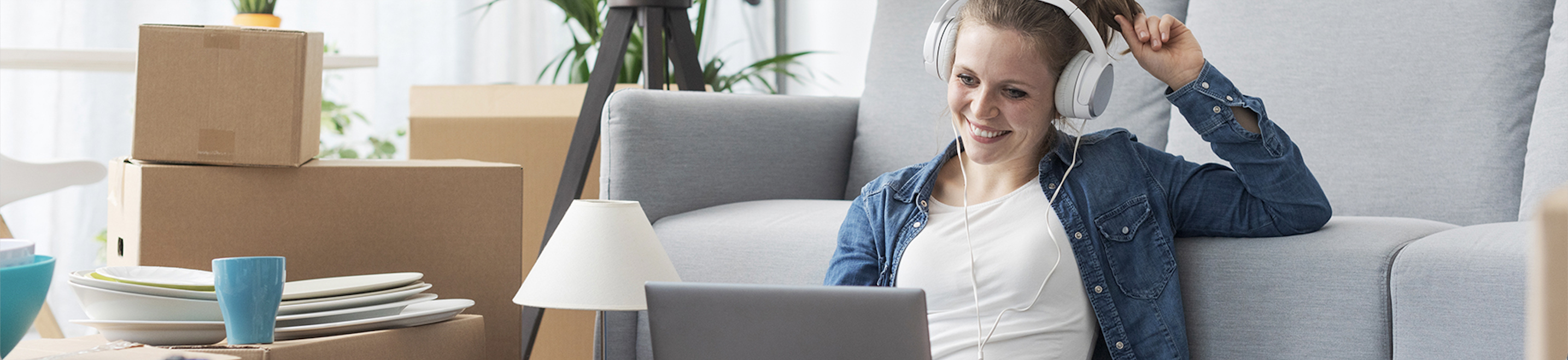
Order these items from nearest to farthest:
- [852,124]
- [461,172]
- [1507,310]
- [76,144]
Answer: [1507,310] < [461,172] < [852,124] < [76,144]

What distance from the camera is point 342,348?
109 centimetres

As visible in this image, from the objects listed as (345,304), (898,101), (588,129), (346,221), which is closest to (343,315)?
(345,304)

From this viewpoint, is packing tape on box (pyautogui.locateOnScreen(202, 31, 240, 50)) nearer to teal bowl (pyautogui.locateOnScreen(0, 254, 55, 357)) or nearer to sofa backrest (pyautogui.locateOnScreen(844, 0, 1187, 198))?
teal bowl (pyautogui.locateOnScreen(0, 254, 55, 357))

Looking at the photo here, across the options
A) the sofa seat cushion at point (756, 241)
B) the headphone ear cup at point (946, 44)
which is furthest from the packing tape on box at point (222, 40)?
the headphone ear cup at point (946, 44)

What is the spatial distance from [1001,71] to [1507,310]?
463 millimetres

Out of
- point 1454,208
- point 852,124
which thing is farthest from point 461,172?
point 1454,208

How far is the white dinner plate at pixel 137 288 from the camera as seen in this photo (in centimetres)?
104

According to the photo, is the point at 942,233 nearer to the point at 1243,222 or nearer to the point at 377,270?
the point at 1243,222

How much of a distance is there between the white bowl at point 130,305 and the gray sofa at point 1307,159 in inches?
19.5

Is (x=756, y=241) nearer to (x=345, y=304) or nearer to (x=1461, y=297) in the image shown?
(x=345, y=304)

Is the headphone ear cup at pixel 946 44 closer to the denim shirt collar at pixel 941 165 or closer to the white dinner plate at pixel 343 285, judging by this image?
the denim shirt collar at pixel 941 165

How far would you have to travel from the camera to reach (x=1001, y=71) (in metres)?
1.04

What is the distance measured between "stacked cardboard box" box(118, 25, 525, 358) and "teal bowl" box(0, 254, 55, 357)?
1.42 feet

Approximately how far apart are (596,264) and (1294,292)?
0.68 m
